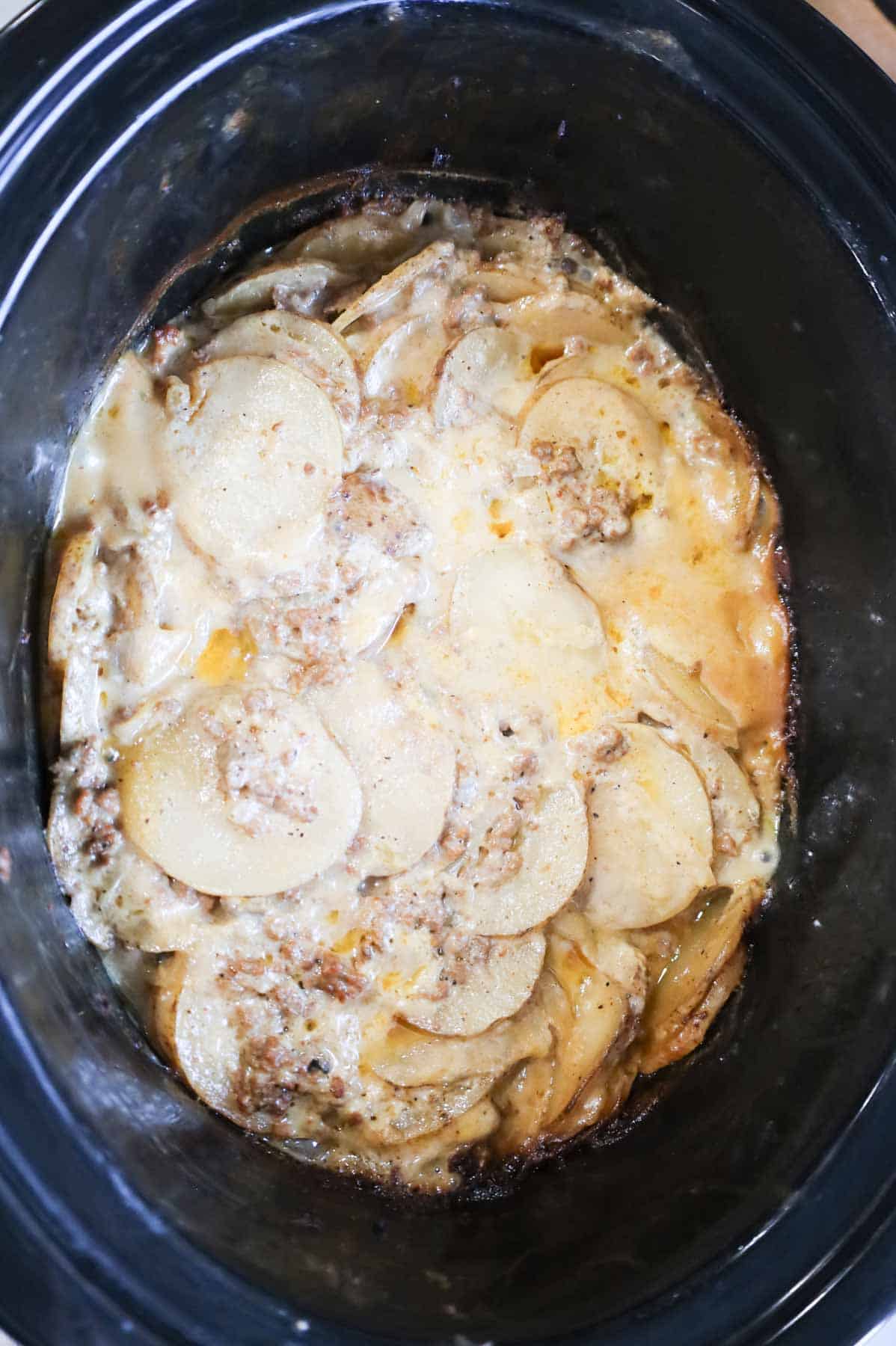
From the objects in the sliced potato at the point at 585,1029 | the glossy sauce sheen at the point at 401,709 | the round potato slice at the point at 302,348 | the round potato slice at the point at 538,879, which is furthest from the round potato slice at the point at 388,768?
the round potato slice at the point at 302,348

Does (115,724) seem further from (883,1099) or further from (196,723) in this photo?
(883,1099)

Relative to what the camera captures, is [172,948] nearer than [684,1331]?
No

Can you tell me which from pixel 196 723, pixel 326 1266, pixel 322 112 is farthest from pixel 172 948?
pixel 322 112

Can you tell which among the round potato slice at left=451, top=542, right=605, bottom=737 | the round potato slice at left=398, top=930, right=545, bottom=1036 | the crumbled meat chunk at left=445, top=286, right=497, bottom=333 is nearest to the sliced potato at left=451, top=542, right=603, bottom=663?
the round potato slice at left=451, top=542, right=605, bottom=737

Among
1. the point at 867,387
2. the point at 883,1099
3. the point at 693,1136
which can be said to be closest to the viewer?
the point at 883,1099

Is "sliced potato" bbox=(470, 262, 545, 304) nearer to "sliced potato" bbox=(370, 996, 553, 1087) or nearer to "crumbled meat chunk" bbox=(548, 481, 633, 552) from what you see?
"crumbled meat chunk" bbox=(548, 481, 633, 552)

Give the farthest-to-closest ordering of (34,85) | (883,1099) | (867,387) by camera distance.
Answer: (867,387) < (883,1099) < (34,85)
